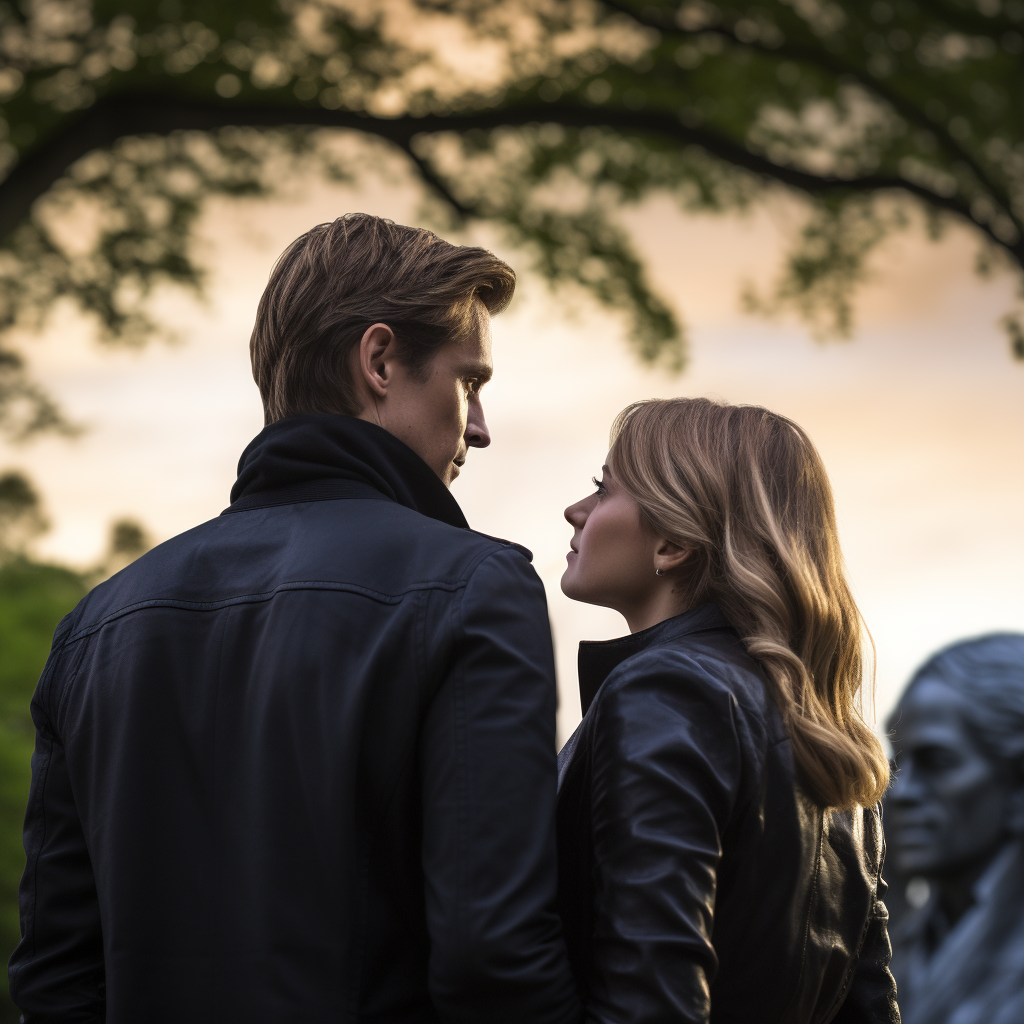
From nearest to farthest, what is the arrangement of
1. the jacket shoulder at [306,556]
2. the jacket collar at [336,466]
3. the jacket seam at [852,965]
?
the jacket shoulder at [306,556] < the jacket collar at [336,466] < the jacket seam at [852,965]

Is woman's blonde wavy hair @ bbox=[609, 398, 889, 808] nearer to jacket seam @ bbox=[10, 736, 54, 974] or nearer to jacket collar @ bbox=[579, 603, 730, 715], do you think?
jacket collar @ bbox=[579, 603, 730, 715]

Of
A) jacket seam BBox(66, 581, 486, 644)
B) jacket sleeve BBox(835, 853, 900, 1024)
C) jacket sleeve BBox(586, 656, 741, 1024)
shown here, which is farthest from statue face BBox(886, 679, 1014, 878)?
jacket seam BBox(66, 581, 486, 644)

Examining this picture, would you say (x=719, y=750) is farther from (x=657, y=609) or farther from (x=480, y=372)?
(x=480, y=372)

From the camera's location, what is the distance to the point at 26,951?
152 cm

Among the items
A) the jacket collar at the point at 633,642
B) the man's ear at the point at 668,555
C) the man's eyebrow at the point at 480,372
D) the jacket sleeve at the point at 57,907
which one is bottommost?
the jacket sleeve at the point at 57,907

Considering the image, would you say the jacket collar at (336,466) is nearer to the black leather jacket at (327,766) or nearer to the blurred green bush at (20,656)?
the black leather jacket at (327,766)

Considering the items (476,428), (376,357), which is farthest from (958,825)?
(376,357)

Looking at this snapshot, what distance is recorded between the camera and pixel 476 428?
176cm

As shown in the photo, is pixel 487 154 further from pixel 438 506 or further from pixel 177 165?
pixel 438 506

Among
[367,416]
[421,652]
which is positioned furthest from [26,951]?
[367,416]

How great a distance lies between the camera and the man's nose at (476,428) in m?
1.76

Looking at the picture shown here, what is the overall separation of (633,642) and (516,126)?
4882 mm

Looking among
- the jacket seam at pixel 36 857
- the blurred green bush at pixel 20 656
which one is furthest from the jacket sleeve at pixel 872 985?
the blurred green bush at pixel 20 656

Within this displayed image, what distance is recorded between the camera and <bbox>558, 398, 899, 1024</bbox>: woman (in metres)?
1.29
